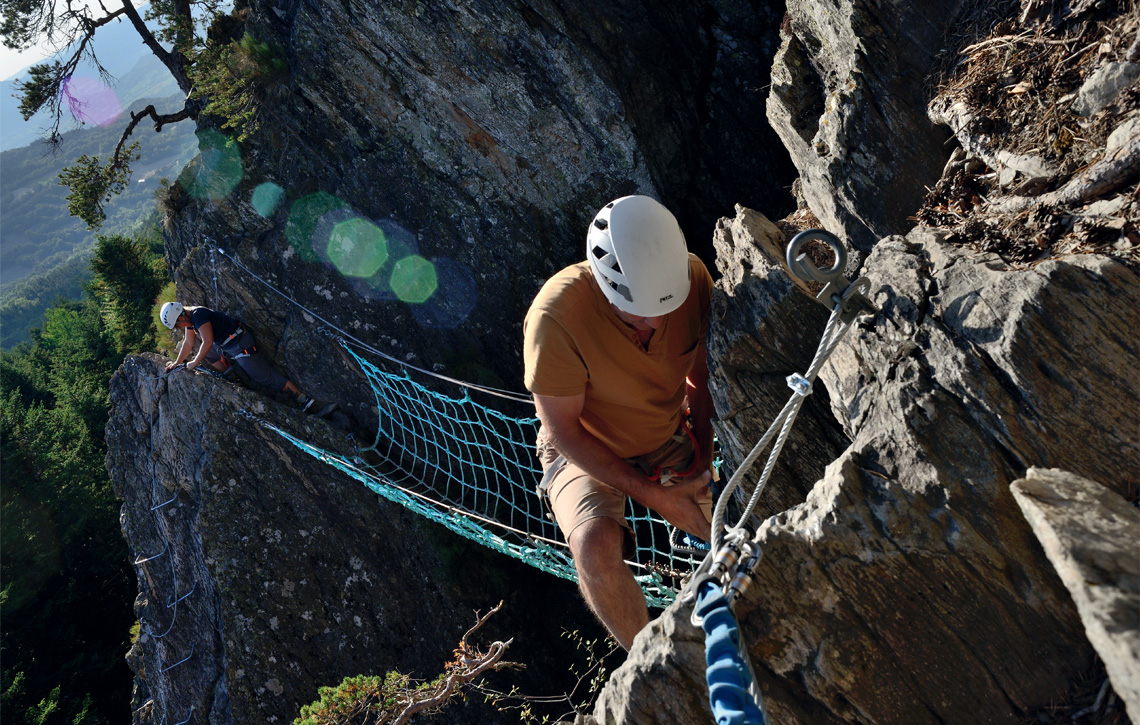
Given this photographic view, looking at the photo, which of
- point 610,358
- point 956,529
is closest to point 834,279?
point 956,529

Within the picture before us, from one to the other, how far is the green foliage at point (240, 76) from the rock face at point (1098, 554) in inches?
321

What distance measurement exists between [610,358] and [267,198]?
254 inches

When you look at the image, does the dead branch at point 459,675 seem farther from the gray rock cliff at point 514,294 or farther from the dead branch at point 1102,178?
the dead branch at point 1102,178

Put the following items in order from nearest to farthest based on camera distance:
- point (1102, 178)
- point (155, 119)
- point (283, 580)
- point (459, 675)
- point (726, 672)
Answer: point (726, 672), point (1102, 178), point (459, 675), point (283, 580), point (155, 119)

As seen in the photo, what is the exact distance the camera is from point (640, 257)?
284cm

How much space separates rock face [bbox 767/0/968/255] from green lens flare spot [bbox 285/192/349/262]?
576 centimetres

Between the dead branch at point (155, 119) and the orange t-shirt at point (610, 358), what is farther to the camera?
the dead branch at point (155, 119)

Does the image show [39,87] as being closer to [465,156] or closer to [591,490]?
[465,156]

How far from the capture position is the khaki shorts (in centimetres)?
333

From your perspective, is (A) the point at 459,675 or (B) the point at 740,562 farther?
(A) the point at 459,675

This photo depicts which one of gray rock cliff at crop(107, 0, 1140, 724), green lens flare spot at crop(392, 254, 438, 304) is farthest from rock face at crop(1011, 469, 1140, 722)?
green lens flare spot at crop(392, 254, 438, 304)

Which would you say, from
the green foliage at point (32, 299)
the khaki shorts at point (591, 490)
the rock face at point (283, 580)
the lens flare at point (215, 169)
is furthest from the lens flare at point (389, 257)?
the green foliage at point (32, 299)

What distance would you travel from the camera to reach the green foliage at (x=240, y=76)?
294 inches

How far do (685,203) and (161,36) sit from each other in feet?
26.5
